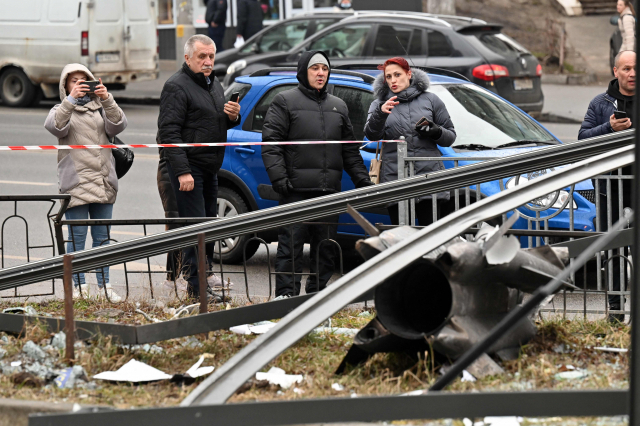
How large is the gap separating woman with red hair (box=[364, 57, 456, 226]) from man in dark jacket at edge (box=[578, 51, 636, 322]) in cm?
110

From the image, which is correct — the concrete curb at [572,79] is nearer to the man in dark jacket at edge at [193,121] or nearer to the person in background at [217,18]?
the person in background at [217,18]

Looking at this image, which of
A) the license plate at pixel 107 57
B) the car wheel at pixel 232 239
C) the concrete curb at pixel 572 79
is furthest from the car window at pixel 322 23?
the car wheel at pixel 232 239

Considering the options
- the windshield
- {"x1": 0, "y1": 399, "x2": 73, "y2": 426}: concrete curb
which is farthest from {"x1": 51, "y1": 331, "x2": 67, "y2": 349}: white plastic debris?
the windshield

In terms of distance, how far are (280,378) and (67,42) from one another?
16.1 m

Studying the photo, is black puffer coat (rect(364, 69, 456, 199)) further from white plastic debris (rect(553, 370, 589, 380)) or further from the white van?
the white van

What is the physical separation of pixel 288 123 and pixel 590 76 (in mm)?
16835

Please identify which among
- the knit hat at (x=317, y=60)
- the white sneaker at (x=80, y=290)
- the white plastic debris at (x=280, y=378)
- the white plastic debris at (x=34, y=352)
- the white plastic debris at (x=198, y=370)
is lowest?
the white plastic debris at (x=280, y=378)

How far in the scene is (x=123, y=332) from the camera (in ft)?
15.3

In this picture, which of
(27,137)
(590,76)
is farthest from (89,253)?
(590,76)

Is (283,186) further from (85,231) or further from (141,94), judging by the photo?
(141,94)

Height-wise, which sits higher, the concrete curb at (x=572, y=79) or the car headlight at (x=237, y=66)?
the car headlight at (x=237, y=66)

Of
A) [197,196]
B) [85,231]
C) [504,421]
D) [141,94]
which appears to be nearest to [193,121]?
[197,196]

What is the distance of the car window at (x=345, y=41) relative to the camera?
14.9m

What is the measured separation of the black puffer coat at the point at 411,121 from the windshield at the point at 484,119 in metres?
0.78
